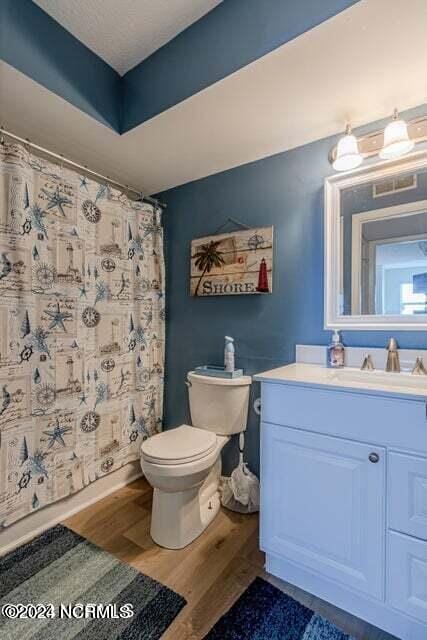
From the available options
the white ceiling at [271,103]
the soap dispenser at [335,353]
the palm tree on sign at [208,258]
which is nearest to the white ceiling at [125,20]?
the white ceiling at [271,103]

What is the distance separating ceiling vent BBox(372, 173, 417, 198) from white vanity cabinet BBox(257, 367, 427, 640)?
0.98 meters

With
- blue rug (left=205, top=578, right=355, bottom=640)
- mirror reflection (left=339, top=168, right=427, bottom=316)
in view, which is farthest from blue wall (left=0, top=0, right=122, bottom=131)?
blue rug (left=205, top=578, right=355, bottom=640)

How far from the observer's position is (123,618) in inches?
42.9

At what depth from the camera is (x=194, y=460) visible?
1.38m

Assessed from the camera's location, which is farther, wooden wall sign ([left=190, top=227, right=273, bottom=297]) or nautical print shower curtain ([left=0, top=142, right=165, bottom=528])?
wooden wall sign ([left=190, top=227, right=273, bottom=297])

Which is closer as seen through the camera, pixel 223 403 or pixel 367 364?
pixel 367 364

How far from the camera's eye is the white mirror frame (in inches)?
53.8

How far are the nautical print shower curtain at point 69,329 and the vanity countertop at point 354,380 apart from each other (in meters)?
1.01

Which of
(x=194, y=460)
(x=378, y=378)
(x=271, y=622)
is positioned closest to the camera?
(x=271, y=622)

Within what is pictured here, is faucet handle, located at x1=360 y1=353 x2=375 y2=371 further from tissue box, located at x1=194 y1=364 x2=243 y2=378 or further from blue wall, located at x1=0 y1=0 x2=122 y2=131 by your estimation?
blue wall, located at x1=0 y1=0 x2=122 y2=131

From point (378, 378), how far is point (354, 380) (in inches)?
3.7

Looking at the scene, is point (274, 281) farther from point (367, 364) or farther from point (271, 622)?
point (271, 622)

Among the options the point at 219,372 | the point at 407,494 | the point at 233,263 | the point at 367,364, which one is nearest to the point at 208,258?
the point at 233,263

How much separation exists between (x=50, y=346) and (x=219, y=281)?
1.00 metres
